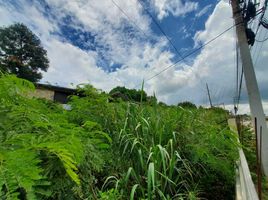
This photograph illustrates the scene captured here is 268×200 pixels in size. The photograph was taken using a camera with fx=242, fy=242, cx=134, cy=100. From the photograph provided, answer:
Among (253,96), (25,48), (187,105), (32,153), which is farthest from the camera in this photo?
(25,48)

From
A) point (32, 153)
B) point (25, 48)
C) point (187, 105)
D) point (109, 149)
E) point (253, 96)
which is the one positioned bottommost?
point (32, 153)

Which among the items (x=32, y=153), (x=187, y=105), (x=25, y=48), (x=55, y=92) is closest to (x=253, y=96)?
(x=187, y=105)

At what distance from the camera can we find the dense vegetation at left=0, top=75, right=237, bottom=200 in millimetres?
1169

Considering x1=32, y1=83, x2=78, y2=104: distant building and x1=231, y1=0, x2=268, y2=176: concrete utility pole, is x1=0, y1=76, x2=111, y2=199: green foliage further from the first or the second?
x1=32, y1=83, x2=78, y2=104: distant building

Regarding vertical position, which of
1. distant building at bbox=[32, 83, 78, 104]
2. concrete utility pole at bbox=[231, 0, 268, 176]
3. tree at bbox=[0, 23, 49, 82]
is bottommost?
concrete utility pole at bbox=[231, 0, 268, 176]

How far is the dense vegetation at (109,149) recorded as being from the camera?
1169 mm

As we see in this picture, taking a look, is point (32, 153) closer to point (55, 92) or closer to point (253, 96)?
point (253, 96)

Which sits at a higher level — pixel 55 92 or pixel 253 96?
pixel 55 92

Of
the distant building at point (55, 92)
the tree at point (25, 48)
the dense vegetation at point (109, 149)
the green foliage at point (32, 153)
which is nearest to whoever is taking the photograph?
the green foliage at point (32, 153)

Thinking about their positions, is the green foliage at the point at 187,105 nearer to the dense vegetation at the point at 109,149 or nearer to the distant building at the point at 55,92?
the dense vegetation at the point at 109,149

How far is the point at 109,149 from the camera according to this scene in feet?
8.46

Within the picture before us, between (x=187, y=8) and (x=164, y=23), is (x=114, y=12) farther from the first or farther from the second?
(x=187, y=8)

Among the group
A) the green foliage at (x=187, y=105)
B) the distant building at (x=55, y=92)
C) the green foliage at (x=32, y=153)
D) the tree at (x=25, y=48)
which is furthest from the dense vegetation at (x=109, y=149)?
the tree at (x=25, y=48)

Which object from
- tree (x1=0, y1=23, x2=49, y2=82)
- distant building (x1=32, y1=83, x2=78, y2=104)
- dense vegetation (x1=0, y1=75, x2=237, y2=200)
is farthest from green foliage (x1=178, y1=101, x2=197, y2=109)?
tree (x1=0, y1=23, x2=49, y2=82)
